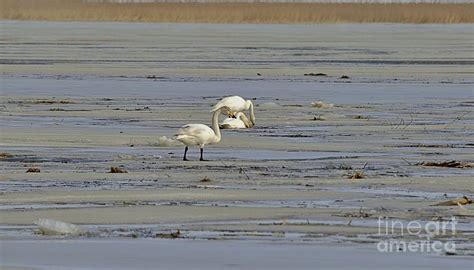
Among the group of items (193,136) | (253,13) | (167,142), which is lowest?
(193,136)

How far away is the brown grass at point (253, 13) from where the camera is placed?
67438 millimetres

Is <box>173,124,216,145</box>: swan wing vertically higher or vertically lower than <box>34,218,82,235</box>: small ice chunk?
higher

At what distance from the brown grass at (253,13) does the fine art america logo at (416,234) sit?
55.1 metres

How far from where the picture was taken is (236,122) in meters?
16.7

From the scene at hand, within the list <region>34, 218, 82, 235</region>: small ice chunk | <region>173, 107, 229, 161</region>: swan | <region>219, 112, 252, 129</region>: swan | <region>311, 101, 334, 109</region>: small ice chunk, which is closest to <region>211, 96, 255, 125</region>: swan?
<region>219, 112, 252, 129</region>: swan

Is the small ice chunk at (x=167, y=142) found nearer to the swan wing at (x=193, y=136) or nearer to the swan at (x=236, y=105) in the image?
the swan wing at (x=193, y=136)

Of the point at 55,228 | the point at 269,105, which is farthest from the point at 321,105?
the point at 55,228

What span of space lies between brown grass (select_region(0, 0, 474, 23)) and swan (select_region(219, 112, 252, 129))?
47810 mm

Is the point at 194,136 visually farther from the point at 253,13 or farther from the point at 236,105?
the point at 253,13

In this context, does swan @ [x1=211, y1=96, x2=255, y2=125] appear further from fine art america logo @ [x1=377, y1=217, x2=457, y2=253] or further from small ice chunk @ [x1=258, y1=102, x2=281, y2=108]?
fine art america logo @ [x1=377, y1=217, x2=457, y2=253]

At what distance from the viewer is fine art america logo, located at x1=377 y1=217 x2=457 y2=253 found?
8352mm

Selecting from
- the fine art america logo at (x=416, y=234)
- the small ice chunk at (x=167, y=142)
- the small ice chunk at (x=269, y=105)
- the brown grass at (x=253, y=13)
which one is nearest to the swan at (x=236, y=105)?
the small ice chunk at (x=167, y=142)

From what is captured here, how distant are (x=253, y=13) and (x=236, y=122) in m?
53.3

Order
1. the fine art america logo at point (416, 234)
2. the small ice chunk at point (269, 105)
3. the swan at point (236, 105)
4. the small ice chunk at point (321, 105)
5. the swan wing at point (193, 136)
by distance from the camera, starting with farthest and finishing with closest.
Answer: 1. the small ice chunk at point (269, 105)
2. the small ice chunk at point (321, 105)
3. the swan at point (236, 105)
4. the swan wing at point (193, 136)
5. the fine art america logo at point (416, 234)
